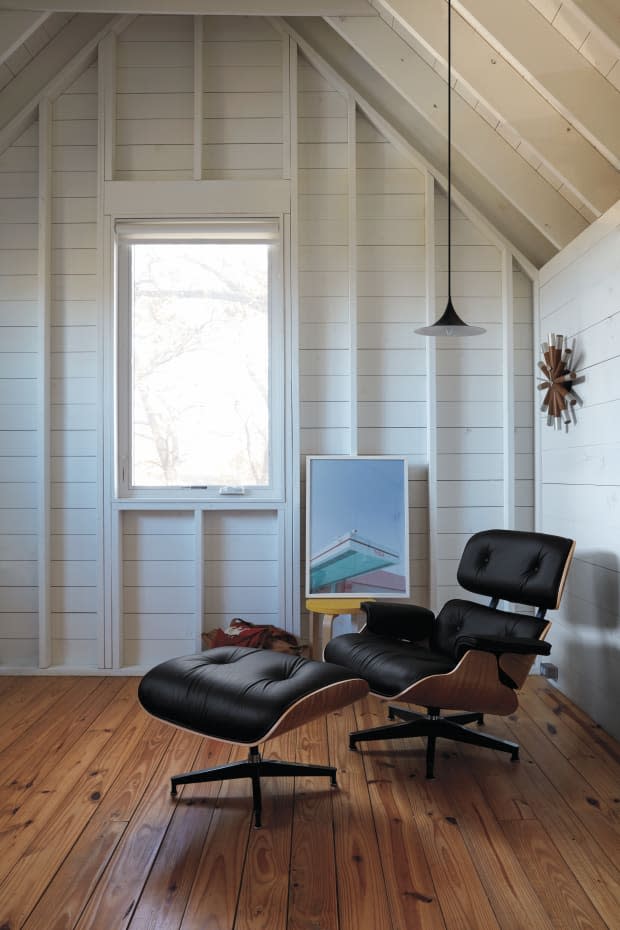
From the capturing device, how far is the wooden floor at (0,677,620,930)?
70.8 inches

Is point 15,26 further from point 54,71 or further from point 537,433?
point 537,433

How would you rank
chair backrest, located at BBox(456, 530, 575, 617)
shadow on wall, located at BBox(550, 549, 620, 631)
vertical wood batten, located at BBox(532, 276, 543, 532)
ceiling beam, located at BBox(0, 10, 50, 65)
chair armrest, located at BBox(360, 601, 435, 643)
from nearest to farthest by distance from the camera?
chair backrest, located at BBox(456, 530, 575, 617), shadow on wall, located at BBox(550, 549, 620, 631), chair armrest, located at BBox(360, 601, 435, 643), ceiling beam, located at BBox(0, 10, 50, 65), vertical wood batten, located at BBox(532, 276, 543, 532)

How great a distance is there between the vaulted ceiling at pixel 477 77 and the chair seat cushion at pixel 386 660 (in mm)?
1932

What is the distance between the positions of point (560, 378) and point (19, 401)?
276 centimetres

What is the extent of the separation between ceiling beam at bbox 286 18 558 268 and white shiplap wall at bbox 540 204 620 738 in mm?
307

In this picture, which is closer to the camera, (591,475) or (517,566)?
(517,566)

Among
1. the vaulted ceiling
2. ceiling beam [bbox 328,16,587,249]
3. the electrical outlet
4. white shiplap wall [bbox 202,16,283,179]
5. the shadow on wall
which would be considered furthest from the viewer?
white shiplap wall [bbox 202,16,283,179]

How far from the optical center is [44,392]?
3920 mm

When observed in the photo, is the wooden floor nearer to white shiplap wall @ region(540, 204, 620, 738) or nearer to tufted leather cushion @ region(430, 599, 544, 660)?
white shiplap wall @ region(540, 204, 620, 738)

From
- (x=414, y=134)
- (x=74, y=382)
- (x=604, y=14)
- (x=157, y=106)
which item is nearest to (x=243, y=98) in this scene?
(x=157, y=106)

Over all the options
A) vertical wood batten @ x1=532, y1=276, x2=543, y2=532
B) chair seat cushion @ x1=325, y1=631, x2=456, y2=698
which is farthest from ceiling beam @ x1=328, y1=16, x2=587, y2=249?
chair seat cushion @ x1=325, y1=631, x2=456, y2=698

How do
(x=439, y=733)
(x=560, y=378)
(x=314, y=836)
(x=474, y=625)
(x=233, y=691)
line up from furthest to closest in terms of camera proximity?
1. (x=560, y=378)
2. (x=474, y=625)
3. (x=439, y=733)
4. (x=233, y=691)
5. (x=314, y=836)

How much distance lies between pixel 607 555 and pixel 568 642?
647 millimetres

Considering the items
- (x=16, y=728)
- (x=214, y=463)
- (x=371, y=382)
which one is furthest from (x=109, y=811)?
(x=371, y=382)
